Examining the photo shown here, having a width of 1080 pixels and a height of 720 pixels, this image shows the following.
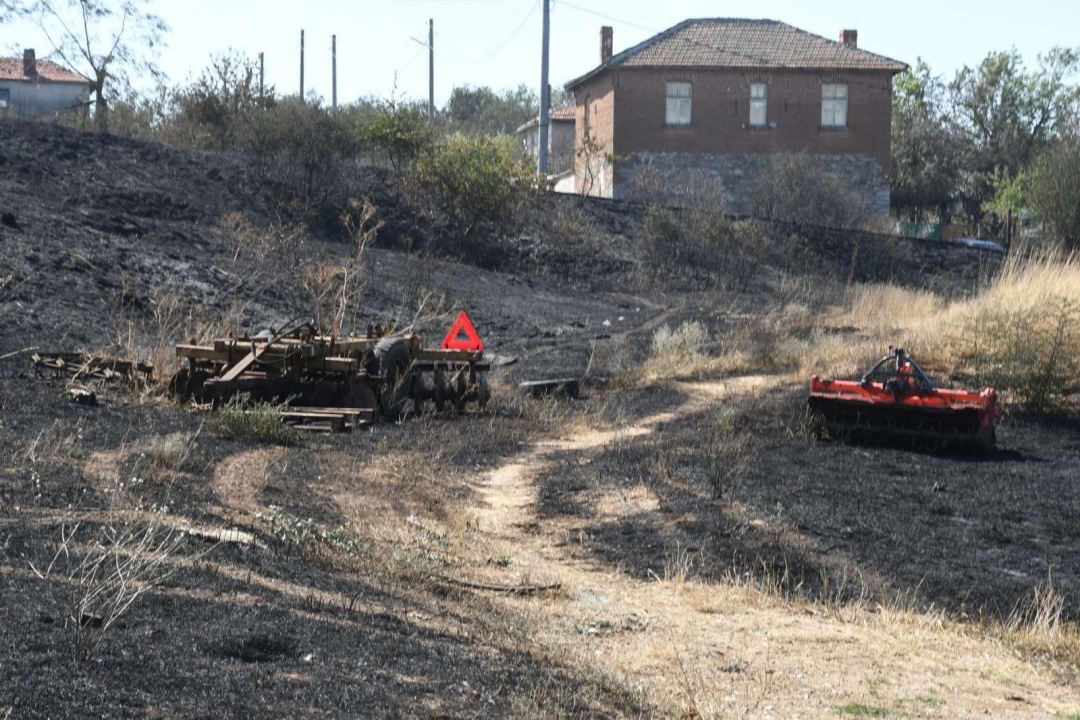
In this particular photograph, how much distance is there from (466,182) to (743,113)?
15.8 meters

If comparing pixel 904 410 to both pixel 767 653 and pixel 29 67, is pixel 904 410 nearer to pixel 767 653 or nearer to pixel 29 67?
pixel 767 653

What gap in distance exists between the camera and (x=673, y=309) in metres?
31.0

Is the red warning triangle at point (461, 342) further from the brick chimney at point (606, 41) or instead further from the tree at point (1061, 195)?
the brick chimney at point (606, 41)

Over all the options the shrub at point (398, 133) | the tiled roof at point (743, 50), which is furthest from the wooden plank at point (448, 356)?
the tiled roof at point (743, 50)

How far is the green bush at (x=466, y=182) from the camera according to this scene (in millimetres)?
36125

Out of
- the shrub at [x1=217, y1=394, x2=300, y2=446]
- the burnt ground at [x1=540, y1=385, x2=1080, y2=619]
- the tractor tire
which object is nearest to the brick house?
the tractor tire

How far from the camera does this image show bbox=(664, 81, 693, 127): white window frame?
159 ft

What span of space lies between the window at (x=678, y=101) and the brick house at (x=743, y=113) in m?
0.03

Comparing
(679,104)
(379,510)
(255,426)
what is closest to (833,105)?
(679,104)

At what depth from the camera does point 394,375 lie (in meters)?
15.7

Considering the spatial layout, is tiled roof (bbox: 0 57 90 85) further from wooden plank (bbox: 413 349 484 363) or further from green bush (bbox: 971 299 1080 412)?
green bush (bbox: 971 299 1080 412)

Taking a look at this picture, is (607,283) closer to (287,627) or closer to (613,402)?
(613,402)

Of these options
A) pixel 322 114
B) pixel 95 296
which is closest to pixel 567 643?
pixel 95 296

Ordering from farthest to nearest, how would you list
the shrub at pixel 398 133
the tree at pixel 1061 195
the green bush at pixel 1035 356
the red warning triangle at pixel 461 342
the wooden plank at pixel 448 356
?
the shrub at pixel 398 133
the tree at pixel 1061 195
the red warning triangle at pixel 461 342
the green bush at pixel 1035 356
the wooden plank at pixel 448 356
